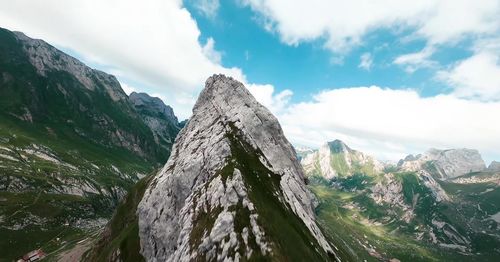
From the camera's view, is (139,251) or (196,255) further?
(139,251)

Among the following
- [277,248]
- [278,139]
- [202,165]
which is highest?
[278,139]

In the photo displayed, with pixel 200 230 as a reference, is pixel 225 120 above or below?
above

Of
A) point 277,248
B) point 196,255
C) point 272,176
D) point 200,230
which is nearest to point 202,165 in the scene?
point 272,176

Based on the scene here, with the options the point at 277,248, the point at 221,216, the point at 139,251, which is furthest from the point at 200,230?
the point at 139,251

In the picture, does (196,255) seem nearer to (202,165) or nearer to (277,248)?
(277,248)

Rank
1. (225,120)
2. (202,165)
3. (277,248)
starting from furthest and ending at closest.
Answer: (225,120) < (202,165) < (277,248)

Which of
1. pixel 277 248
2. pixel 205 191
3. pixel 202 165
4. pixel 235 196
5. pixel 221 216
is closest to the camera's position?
pixel 277 248
